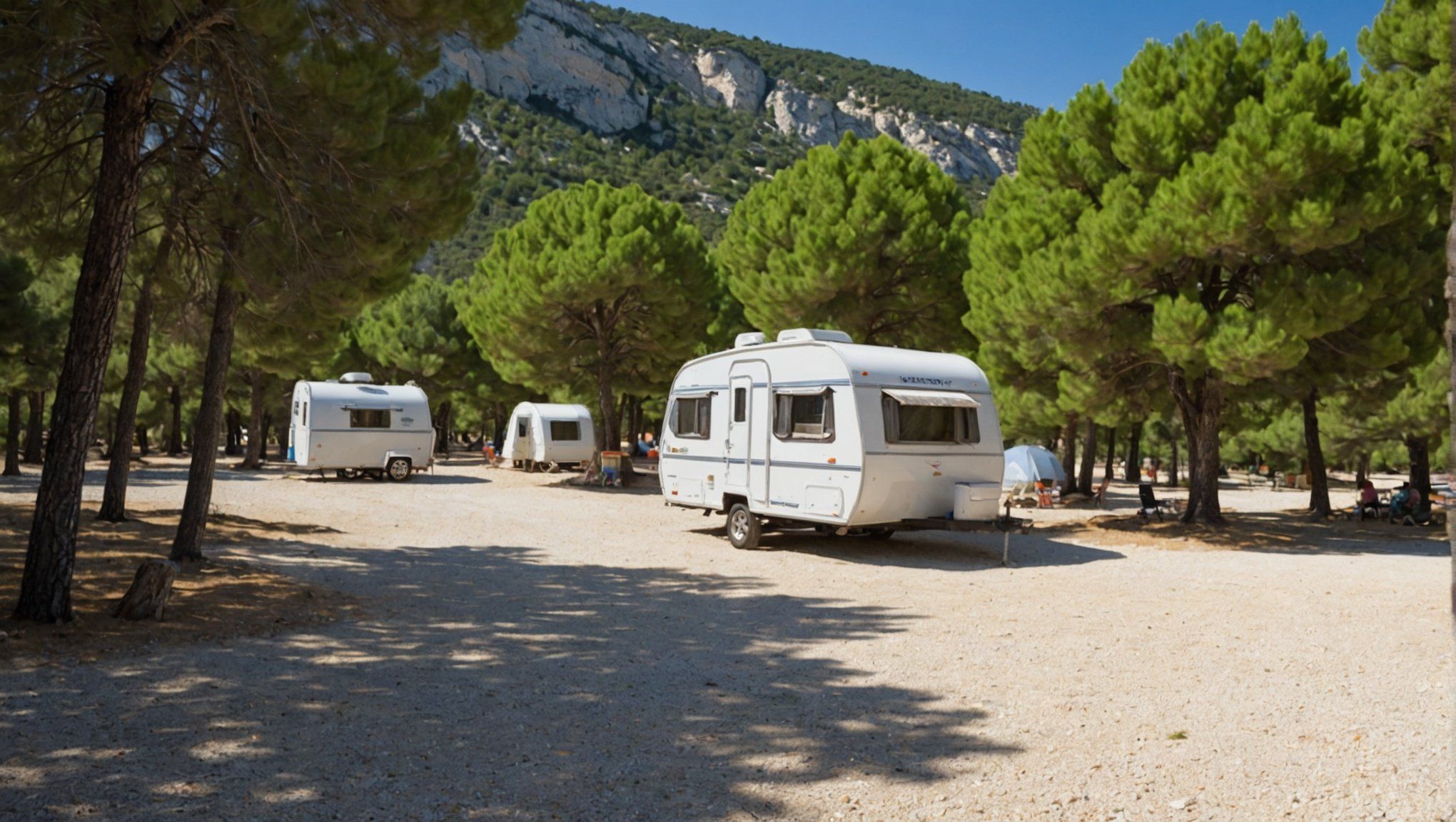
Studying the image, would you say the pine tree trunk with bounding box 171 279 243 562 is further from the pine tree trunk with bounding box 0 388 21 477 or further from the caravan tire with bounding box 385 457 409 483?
the caravan tire with bounding box 385 457 409 483

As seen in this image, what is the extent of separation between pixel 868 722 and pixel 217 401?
7.01 m

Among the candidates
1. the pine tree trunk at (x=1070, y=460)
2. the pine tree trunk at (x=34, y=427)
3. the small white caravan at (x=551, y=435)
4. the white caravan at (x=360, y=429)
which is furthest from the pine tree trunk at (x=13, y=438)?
the pine tree trunk at (x=1070, y=460)

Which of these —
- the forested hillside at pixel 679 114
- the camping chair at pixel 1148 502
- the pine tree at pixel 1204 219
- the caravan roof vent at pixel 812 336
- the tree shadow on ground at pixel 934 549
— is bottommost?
the tree shadow on ground at pixel 934 549

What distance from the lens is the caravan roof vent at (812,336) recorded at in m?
11.5

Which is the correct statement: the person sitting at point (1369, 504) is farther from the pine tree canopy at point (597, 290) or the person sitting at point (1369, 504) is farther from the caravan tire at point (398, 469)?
the caravan tire at point (398, 469)

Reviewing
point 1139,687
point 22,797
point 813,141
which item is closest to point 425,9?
point 22,797

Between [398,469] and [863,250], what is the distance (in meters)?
12.4

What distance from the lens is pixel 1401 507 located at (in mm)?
16688

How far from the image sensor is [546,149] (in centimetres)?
8644

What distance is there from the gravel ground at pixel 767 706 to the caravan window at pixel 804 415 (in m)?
2.11

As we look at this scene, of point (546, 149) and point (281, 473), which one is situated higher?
point (546, 149)

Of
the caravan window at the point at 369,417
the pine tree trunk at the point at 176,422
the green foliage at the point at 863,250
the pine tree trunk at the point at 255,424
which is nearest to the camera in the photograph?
the green foliage at the point at 863,250

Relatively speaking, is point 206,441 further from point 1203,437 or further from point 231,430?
point 231,430

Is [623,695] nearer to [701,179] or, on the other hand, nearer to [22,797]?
[22,797]
